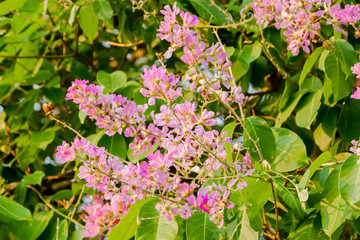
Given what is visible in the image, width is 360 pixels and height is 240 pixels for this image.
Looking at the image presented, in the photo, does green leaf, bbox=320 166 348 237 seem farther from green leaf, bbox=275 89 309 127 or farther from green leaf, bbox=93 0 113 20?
green leaf, bbox=93 0 113 20

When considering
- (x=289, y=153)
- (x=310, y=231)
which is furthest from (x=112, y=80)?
(x=310, y=231)

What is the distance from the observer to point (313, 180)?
1126mm

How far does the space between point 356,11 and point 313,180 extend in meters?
0.39

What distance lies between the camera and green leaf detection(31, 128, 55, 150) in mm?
1649

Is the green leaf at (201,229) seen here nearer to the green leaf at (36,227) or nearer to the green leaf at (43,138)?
the green leaf at (36,227)

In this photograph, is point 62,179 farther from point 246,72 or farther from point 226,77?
point 226,77

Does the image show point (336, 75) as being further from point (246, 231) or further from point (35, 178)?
point (35, 178)

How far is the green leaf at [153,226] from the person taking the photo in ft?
3.05

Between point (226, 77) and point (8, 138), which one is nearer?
point (226, 77)

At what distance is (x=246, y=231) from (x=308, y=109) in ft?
1.46

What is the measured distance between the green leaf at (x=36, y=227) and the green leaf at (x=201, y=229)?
700 millimetres

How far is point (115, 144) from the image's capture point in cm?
123

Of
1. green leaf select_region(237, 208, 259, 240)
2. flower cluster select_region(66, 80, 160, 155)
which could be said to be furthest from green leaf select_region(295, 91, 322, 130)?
flower cluster select_region(66, 80, 160, 155)

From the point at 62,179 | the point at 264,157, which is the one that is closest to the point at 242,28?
the point at 264,157
